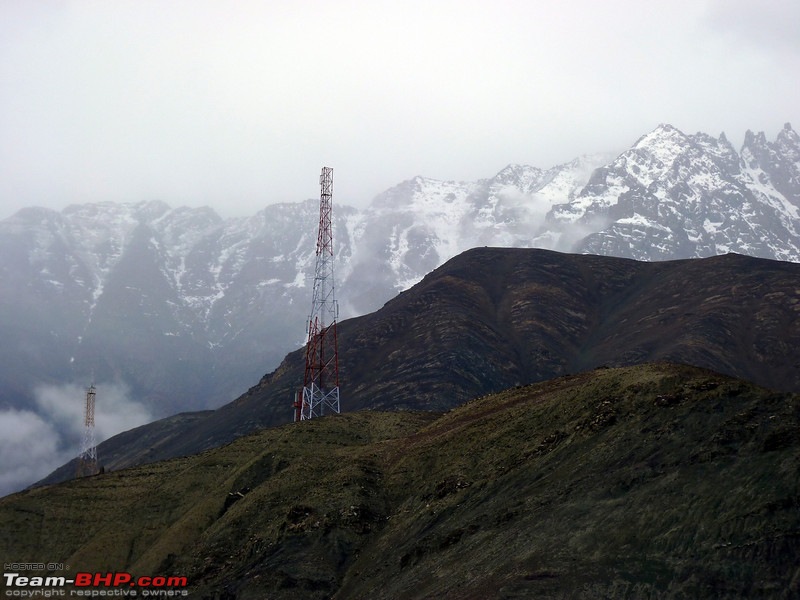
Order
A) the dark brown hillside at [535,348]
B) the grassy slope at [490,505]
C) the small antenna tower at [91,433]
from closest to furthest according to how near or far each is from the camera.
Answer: the grassy slope at [490,505]
the small antenna tower at [91,433]
the dark brown hillside at [535,348]

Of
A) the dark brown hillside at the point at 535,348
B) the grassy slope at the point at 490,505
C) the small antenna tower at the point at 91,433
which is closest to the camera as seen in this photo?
the grassy slope at the point at 490,505

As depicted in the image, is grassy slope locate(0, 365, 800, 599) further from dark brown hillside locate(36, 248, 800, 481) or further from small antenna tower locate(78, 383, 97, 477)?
dark brown hillside locate(36, 248, 800, 481)

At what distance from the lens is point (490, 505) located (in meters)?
54.9

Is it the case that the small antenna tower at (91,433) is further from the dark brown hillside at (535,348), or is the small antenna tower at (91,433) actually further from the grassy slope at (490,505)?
the grassy slope at (490,505)

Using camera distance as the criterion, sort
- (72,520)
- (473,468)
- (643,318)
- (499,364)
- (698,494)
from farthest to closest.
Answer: (643,318)
(499,364)
(72,520)
(473,468)
(698,494)

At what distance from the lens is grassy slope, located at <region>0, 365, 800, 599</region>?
41.6 m

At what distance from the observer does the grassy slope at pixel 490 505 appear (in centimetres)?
4162

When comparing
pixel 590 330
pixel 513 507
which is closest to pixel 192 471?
pixel 513 507

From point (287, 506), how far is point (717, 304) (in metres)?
142

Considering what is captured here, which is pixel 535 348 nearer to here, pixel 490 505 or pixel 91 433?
pixel 91 433

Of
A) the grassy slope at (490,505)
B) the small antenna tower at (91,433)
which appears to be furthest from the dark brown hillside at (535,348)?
the grassy slope at (490,505)

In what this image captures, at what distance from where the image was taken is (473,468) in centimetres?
6234

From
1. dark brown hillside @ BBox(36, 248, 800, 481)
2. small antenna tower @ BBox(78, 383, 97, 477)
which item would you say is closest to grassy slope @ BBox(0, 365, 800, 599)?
small antenna tower @ BBox(78, 383, 97, 477)

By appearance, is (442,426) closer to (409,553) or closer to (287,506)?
(287,506)
